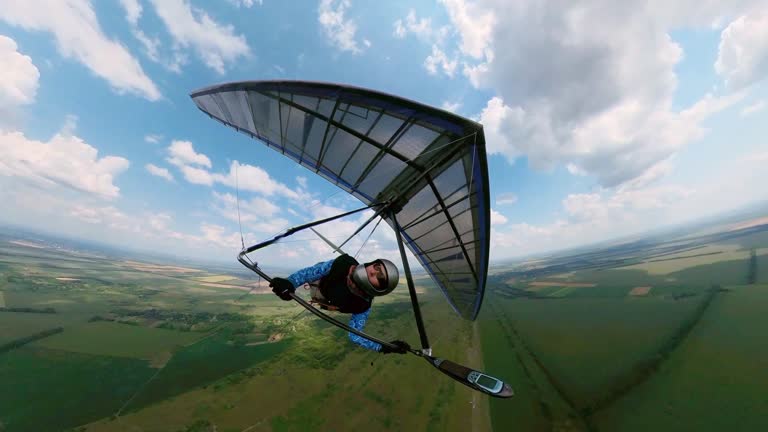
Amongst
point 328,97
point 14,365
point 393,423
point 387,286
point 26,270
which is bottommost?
point 393,423

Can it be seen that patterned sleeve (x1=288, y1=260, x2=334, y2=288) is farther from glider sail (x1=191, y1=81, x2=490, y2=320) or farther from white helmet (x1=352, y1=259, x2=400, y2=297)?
glider sail (x1=191, y1=81, x2=490, y2=320)

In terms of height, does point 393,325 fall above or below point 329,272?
below

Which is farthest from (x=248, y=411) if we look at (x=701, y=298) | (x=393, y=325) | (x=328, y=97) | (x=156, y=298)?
(x=701, y=298)

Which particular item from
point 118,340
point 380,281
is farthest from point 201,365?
point 380,281

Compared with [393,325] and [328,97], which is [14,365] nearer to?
[393,325]

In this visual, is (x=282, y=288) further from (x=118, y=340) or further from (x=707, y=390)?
(x=118, y=340)

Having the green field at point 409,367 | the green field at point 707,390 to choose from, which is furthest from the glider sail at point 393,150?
the green field at point 707,390

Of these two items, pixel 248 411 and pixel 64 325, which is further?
pixel 64 325
